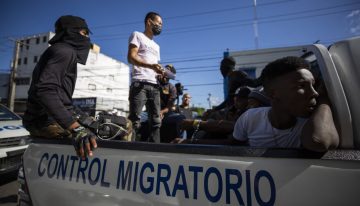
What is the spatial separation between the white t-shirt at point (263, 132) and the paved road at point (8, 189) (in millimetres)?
3583

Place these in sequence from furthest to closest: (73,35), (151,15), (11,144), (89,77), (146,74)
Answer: (89,77)
(11,144)
(151,15)
(146,74)
(73,35)

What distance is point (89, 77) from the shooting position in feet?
141

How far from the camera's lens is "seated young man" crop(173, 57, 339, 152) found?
3.53 ft

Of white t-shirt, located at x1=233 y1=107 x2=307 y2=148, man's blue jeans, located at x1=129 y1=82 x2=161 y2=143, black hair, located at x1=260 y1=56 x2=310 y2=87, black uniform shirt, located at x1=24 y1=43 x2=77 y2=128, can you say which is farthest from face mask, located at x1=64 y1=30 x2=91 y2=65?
black hair, located at x1=260 y1=56 x2=310 y2=87

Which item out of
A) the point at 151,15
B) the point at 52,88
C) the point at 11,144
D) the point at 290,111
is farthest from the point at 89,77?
the point at 290,111

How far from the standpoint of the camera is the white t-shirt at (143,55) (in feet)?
10.1

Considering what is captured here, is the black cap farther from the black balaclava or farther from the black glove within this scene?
the black glove

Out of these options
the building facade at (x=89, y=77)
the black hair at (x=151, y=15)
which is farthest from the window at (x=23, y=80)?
the black hair at (x=151, y=15)

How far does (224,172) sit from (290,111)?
1.82 feet

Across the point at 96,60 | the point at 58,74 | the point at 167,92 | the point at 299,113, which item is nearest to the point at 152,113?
the point at 167,92

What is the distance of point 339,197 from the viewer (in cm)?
86

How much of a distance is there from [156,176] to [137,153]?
0.17 metres

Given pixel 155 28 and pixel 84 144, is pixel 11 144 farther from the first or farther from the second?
pixel 84 144

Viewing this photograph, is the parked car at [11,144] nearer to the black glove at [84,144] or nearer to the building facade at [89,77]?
the black glove at [84,144]
